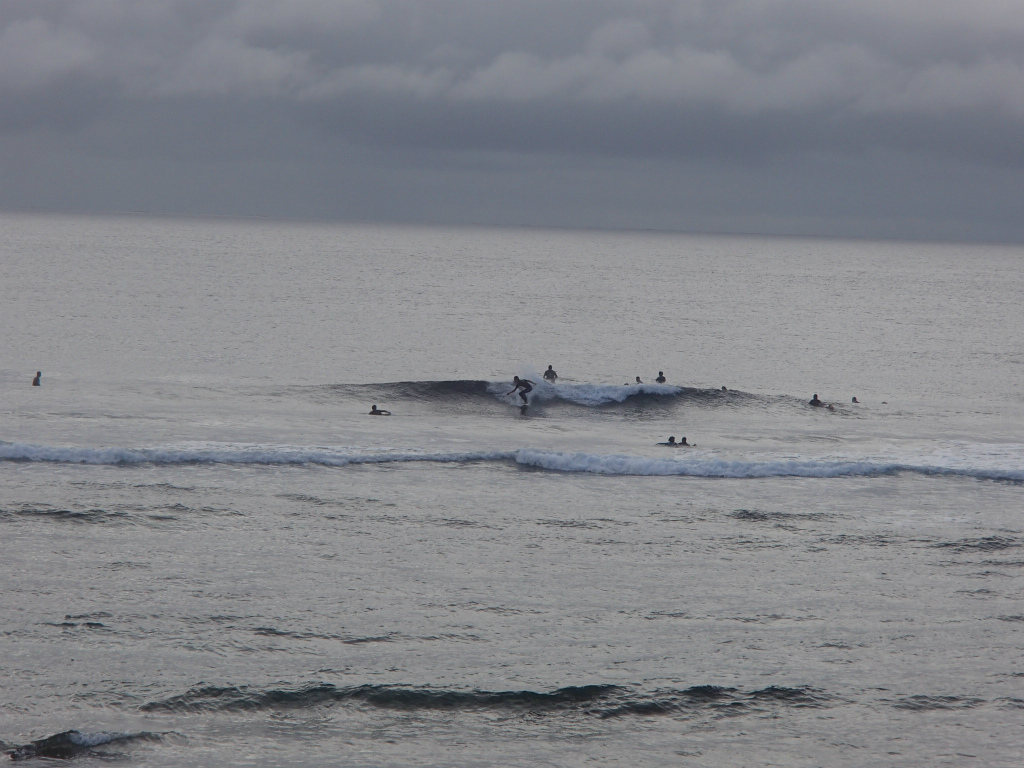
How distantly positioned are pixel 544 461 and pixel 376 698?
1704 cm

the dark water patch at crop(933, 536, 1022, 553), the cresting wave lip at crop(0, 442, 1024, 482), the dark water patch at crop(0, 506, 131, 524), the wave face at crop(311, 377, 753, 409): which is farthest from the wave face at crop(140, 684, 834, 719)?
the wave face at crop(311, 377, 753, 409)

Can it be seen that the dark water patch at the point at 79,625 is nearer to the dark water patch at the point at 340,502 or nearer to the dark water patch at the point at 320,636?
the dark water patch at the point at 320,636

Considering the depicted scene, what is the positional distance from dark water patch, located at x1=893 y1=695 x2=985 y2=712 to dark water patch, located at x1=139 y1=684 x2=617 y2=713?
4.52m

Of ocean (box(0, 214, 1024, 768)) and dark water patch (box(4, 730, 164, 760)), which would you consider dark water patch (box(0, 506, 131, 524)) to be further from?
dark water patch (box(4, 730, 164, 760))

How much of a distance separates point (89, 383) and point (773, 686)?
37.3 meters

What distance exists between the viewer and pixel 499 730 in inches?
576

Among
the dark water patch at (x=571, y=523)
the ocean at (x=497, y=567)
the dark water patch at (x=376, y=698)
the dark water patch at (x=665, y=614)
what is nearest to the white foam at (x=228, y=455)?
the ocean at (x=497, y=567)

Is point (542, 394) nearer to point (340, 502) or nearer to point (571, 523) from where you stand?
point (340, 502)

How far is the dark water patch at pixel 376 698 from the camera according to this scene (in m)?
14.9

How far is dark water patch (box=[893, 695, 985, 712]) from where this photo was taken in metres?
15.7

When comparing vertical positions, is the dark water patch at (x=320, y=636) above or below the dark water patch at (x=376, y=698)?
above

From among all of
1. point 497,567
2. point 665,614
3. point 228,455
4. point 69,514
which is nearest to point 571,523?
point 497,567

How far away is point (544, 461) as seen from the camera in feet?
105

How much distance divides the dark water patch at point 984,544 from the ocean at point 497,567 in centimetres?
10
